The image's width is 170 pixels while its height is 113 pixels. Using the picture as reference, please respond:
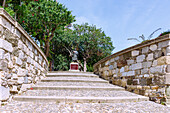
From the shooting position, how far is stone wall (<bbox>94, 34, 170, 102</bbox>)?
11.8 feet

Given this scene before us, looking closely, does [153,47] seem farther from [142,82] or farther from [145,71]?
[142,82]

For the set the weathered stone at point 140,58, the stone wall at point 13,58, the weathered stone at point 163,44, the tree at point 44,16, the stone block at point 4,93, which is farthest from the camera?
the tree at point 44,16

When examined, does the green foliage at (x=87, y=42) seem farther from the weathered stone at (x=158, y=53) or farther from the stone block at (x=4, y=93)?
the stone block at (x=4, y=93)

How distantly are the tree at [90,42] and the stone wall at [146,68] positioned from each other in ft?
35.9

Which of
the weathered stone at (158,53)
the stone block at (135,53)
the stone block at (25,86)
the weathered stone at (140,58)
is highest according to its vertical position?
the stone block at (135,53)

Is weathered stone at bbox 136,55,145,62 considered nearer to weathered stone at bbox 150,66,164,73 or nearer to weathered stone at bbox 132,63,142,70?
weathered stone at bbox 132,63,142,70

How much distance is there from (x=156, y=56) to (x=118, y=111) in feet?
6.64

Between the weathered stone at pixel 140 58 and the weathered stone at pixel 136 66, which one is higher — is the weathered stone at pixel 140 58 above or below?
→ above

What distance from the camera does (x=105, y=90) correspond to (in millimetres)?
4656

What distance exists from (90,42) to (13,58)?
13.3 meters

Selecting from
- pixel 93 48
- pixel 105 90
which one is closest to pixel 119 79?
pixel 105 90

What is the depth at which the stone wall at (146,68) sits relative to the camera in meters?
3.59

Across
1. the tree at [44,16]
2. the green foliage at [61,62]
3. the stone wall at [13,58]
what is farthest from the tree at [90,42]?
the stone wall at [13,58]

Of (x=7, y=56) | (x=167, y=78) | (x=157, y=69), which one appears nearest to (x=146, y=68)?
(x=157, y=69)
